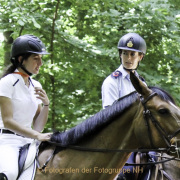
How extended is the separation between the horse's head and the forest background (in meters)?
4.73

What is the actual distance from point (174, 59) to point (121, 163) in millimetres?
5798

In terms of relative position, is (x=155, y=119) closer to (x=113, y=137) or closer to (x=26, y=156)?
(x=113, y=137)

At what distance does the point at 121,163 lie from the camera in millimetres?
3670

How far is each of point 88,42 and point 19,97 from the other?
18.5ft

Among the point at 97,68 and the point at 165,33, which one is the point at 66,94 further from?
the point at 165,33

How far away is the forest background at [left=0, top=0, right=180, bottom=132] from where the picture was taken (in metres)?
8.41

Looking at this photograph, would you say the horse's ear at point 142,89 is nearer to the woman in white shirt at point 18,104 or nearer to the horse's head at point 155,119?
the horse's head at point 155,119

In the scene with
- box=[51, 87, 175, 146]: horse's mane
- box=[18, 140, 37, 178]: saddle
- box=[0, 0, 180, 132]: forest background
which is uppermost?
box=[51, 87, 175, 146]: horse's mane

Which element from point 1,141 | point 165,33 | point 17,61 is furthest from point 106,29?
point 1,141

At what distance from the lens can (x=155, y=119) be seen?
136 inches

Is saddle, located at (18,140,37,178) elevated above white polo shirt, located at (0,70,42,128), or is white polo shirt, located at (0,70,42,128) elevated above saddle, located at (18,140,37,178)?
white polo shirt, located at (0,70,42,128)

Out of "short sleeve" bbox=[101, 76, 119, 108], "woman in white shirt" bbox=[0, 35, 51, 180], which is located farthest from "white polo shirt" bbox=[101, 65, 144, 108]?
"woman in white shirt" bbox=[0, 35, 51, 180]

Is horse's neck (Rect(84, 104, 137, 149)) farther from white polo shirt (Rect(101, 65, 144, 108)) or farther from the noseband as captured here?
white polo shirt (Rect(101, 65, 144, 108))

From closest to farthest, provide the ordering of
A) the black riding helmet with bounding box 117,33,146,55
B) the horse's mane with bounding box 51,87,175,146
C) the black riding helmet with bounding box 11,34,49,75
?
the horse's mane with bounding box 51,87,175,146 → the black riding helmet with bounding box 11,34,49,75 → the black riding helmet with bounding box 117,33,146,55
